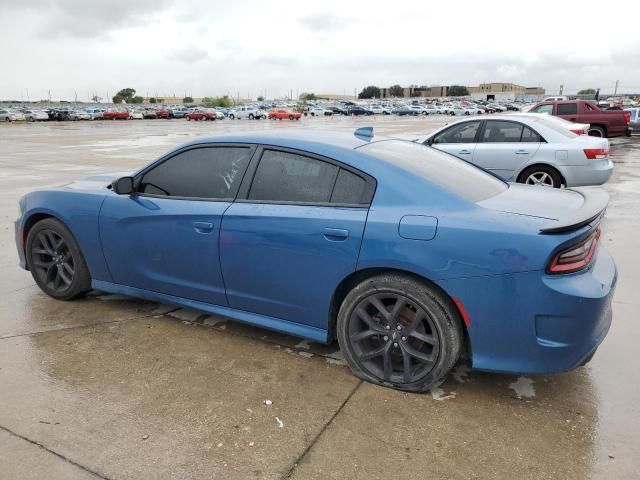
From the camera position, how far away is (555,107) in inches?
708

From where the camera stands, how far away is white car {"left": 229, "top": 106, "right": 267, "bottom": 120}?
62.3 meters

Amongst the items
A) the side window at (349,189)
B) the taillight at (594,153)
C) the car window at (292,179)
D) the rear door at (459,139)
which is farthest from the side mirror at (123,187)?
the taillight at (594,153)

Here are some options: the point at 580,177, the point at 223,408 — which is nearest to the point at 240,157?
the point at 223,408

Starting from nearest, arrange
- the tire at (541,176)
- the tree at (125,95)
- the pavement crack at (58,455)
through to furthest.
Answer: the pavement crack at (58,455)
the tire at (541,176)
the tree at (125,95)

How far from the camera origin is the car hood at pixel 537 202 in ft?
9.66

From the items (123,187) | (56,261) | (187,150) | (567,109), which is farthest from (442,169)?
(567,109)

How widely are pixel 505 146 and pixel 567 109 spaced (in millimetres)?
11460

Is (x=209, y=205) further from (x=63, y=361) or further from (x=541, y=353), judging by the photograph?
(x=541, y=353)

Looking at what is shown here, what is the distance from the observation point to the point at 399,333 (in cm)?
306

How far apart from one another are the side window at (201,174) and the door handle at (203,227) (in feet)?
0.70

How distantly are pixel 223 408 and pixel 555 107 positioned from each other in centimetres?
1826

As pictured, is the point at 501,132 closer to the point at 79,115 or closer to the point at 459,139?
the point at 459,139

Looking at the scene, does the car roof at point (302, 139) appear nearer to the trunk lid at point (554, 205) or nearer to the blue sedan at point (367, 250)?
the blue sedan at point (367, 250)

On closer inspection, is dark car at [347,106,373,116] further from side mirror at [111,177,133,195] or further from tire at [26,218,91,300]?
side mirror at [111,177,133,195]
